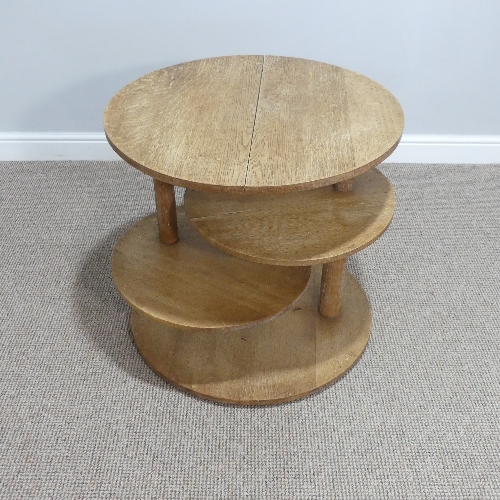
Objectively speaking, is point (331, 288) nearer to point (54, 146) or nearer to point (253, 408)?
point (253, 408)

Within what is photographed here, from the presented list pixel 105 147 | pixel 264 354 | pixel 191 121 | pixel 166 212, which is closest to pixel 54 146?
pixel 105 147

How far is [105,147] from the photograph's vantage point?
2137mm

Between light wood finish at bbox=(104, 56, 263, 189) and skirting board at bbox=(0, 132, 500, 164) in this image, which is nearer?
light wood finish at bbox=(104, 56, 263, 189)

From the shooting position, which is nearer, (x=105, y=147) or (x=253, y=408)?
(x=253, y=408)

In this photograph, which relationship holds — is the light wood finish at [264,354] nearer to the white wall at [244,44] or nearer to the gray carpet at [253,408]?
the gray carpet at [253,408]

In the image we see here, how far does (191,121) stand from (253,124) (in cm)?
14

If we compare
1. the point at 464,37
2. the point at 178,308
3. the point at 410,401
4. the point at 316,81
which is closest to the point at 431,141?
the point at 464,37

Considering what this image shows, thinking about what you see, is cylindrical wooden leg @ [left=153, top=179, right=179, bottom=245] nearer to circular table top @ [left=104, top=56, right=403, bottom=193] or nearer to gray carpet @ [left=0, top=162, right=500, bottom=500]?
circular table top @ [left=104, top=56, right=403, bottom=193]

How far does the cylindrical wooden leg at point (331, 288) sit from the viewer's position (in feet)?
4.37

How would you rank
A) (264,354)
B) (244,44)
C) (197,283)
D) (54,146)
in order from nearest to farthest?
(197,283) → (264,354) → (244,44) → (54,146)

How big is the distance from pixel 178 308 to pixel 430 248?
0.97 metres

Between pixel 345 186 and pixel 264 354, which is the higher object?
pixel 345 186

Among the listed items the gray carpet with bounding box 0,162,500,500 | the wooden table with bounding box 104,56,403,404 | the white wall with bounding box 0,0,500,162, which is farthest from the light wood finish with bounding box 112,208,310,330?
the white wall with bounding box 0,0,500,162

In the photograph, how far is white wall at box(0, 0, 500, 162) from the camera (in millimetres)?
1808
